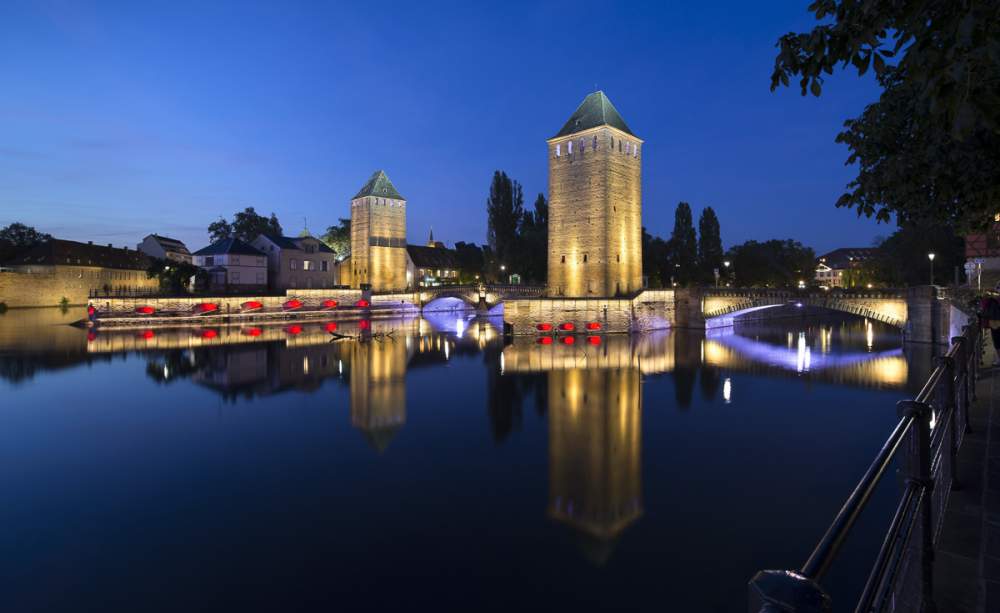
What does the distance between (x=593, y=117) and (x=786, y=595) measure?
39.3 m

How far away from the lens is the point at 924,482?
277 centimetres

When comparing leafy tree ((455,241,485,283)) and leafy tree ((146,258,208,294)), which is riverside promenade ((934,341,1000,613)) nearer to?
leafy tree ((146,258,208,294))

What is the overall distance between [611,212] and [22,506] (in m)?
33.3

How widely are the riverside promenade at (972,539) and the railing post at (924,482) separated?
0.15 metres

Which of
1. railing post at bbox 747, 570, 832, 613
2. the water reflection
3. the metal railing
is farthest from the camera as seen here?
the water reflection

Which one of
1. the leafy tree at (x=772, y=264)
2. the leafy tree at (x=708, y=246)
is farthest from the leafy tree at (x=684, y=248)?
the leafy tree at (x=772, y=264)

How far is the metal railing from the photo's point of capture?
131cm

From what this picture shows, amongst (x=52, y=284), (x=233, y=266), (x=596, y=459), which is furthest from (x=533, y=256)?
(x=52, y=284)

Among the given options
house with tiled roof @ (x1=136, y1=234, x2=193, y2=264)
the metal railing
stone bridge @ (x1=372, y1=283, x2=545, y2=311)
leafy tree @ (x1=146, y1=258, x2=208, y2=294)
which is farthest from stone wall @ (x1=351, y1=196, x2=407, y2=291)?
the metal railing

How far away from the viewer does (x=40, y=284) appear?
185 feet

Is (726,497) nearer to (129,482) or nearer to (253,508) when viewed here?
(253,508)

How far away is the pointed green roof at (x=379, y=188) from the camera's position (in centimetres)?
6241

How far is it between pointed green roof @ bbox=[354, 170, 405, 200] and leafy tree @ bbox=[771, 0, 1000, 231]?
2312 inches

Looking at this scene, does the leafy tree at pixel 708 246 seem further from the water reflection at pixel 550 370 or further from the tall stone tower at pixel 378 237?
the tall stone tower at pixel 378 237
